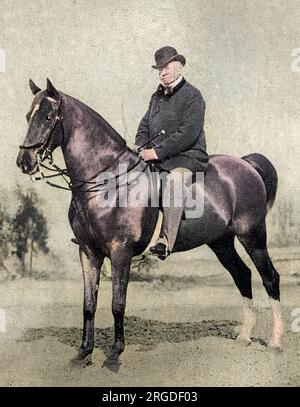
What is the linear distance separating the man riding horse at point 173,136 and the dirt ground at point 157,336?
1018 millimetres

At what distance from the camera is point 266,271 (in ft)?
24.7

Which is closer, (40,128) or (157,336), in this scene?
(40,128)

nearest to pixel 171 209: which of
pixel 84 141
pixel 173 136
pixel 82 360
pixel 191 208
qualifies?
pixel 191 208

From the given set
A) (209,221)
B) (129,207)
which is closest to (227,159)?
(209,221)

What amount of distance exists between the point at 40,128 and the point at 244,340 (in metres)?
3.03

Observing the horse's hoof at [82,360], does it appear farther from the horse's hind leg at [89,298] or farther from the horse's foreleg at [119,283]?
the horse's foreleg at [119,283]

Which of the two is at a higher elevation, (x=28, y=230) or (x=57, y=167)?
(x=57, y=167)

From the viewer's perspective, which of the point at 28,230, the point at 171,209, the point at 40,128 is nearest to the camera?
the point at 40,128

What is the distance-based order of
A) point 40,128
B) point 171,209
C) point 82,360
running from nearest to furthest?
point 40,128, point 171,209, point 82,360

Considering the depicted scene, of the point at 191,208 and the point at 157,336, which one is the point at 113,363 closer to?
the point at 157,336

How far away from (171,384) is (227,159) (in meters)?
2.30

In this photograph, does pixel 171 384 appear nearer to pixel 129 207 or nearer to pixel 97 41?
pixel 129 207

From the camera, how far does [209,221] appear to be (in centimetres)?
716

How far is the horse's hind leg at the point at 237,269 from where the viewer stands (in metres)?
7.62
